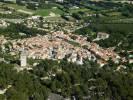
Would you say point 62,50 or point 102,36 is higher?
point 62,50

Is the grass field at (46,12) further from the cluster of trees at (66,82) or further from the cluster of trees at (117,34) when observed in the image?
the cluster of trees at (66,82)

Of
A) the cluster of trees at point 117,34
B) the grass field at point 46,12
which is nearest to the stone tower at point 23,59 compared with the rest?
the cluster of trees at point 117,34

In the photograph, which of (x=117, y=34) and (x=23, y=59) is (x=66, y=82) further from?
(x=117, y=34)

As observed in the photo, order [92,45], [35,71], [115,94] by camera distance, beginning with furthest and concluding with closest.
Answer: [92,45] → [35,71] → [115,94]

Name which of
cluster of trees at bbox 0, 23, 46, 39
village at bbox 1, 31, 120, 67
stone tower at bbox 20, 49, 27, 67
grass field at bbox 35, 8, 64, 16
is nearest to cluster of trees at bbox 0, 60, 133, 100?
stone tower at bbox 20, 49, 27, 67

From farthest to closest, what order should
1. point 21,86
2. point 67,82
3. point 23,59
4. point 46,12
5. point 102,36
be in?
point 46,12 < point 102,36 < point 23,59 < point 67,82 < point 21,86

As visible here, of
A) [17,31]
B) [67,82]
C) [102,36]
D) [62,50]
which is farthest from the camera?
[17,31]

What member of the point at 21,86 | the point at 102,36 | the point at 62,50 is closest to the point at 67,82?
the point at 21,86

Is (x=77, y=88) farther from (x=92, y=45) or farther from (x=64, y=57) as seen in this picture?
(x=92, y=45)

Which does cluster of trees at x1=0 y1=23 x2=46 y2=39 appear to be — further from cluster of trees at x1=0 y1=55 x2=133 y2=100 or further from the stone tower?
cluster of trees at x1=0 y1=55 x2=133 y2=100

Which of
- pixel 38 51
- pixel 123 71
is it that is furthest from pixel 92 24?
pixel 123 71

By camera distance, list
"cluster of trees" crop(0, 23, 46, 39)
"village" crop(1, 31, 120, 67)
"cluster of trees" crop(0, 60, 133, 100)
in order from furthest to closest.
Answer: "cluster of trees" crop(0, 23, 46, 39) < "village" crop(1, 31, 120, 67) < "cluster of trees" crop(0, 60, 133, 100)
